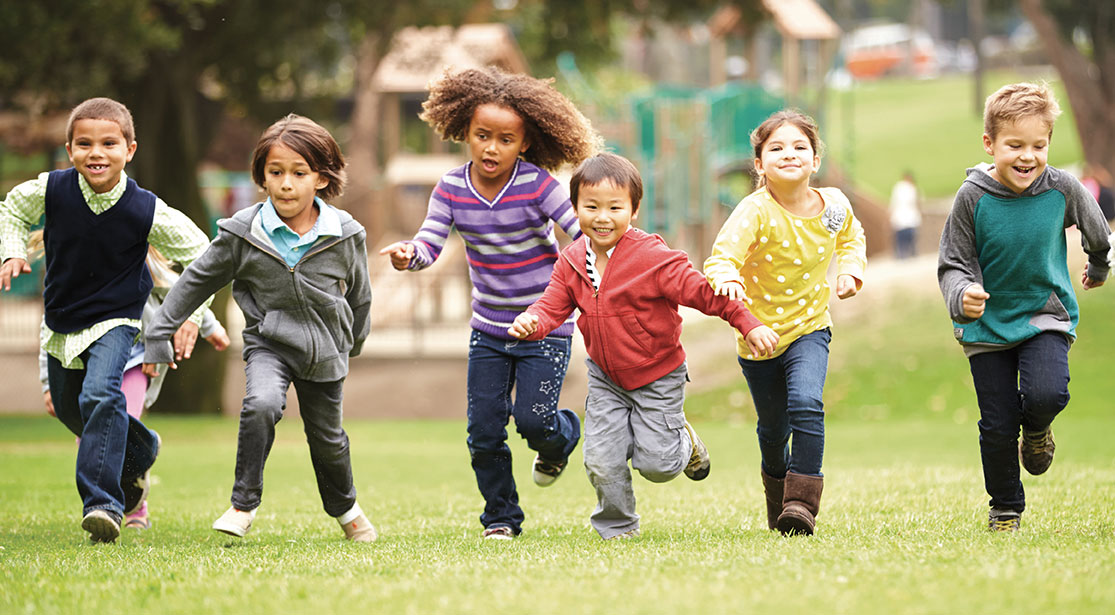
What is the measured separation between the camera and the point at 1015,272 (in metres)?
5.82

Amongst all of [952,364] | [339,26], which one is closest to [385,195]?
[339,26]

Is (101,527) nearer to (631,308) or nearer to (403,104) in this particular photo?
(631,308)

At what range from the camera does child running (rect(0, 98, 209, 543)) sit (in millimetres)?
6219

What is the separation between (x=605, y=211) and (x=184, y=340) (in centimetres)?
224

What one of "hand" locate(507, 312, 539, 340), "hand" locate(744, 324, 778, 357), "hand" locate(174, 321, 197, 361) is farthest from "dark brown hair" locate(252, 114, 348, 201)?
"hand" locate(744, 324, 778, 357)

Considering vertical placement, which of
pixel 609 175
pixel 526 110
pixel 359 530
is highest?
pixel 526 110

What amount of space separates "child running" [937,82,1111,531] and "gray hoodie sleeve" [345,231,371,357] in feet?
8.72

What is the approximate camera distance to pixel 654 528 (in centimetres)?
664

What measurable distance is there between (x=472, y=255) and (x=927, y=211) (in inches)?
1355

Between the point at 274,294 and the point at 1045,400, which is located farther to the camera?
the point at 274,294

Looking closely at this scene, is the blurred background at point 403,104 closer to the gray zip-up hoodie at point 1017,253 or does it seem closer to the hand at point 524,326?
the gray zip-up hoodie at point 1017,253

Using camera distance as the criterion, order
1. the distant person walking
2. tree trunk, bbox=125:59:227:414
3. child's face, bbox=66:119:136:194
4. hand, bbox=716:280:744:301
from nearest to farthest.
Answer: hand, bbox=716:280:744:301 < child's face, bbox=66:119:136:194 < tree trunk, bbox=125:59:227:414 < the distant person walking

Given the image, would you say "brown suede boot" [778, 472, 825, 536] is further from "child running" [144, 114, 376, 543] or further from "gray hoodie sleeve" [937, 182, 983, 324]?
"child running" [144, 114, 376, 543]

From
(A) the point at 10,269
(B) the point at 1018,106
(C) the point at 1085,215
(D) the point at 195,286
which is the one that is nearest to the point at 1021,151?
(B) the point at 1018,106
